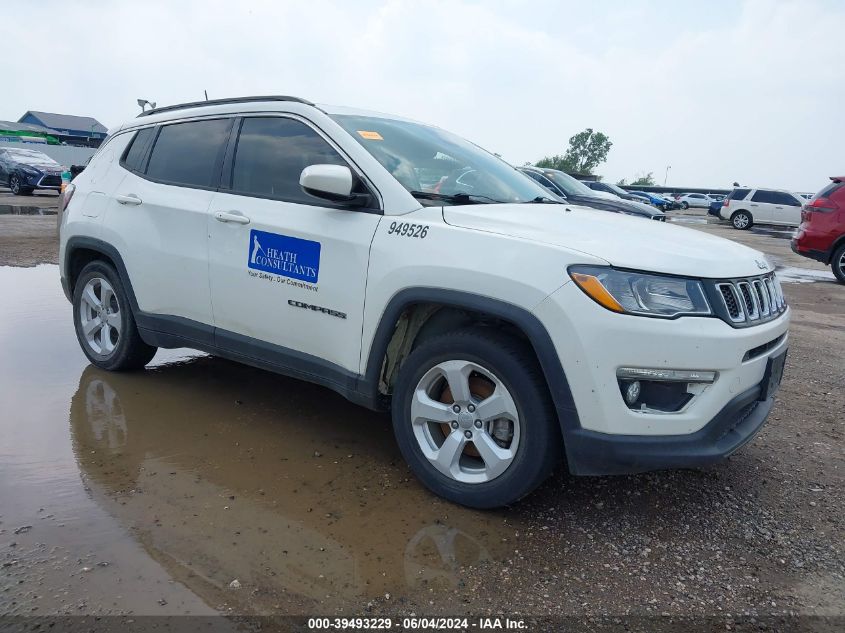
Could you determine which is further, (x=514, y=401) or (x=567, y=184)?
(x=567, y=184)

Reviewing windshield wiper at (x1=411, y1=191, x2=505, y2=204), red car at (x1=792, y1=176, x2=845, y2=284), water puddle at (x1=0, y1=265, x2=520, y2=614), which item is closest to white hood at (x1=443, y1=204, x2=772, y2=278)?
windshield wiper at (x1=411, y1=191, x2=505, y2=204)

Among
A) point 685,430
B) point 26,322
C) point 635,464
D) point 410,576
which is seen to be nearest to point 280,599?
point 410,576

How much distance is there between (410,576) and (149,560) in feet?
3.32

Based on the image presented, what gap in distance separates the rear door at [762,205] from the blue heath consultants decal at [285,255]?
1105 inches

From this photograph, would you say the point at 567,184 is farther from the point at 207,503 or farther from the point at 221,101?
the point at 207,503

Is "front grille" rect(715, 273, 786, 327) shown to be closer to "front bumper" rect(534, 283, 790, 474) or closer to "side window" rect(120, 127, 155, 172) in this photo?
"front bumper" rect(534, 283, 790, 474)

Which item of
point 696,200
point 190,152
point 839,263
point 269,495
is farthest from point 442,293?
point 696,200

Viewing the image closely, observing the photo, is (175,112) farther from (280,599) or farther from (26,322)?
(280,599)

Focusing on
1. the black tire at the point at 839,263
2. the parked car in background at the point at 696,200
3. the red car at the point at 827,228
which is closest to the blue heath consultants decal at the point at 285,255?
Result: the red car at the point at 827,228

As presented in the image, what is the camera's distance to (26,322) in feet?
19.4

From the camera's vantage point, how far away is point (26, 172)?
68.9 ft

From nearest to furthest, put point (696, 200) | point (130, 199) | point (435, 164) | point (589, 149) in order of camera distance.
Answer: point (435, 164) → point (130, 199) → point (696, 200) → point (589, 149)

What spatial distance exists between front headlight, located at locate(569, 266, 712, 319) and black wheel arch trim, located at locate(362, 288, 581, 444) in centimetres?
26

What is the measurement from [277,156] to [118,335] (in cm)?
187
